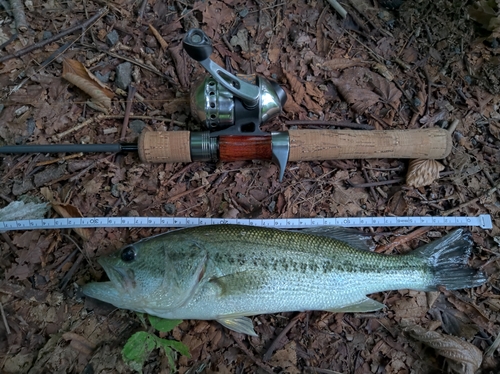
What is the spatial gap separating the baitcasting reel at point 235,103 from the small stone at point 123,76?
34.4 inches

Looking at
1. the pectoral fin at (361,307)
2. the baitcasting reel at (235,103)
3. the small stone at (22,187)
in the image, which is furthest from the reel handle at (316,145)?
the pectoral fin at (361,307)

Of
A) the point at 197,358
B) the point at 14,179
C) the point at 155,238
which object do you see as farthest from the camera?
A: the point at 14,179

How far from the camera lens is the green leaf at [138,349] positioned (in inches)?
126

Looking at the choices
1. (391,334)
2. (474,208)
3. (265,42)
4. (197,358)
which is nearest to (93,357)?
(197,358)

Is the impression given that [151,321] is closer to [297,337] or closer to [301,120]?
[297,337]

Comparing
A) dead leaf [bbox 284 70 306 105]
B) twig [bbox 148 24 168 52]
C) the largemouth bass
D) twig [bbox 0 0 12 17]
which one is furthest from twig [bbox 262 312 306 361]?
twig [bbox 0 0 12 17]

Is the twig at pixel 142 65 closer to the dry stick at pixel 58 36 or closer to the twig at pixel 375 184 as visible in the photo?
the dry stick at pixel 58 36

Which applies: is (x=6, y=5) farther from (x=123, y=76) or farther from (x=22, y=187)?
(x=22, y=187)

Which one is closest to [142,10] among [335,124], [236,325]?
[335,124]

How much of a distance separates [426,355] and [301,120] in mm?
2503

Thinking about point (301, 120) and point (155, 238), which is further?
point (301, 120)

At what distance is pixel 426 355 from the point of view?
3545 mm

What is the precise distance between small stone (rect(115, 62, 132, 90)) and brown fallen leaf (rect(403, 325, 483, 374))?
145 inches

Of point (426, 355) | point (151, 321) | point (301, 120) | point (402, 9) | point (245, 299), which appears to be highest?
point (402, 9)
